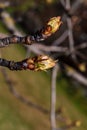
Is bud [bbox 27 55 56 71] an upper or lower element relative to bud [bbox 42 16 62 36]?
lower

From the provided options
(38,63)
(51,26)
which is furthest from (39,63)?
(51,26)

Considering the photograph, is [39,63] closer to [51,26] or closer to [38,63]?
[38,63]

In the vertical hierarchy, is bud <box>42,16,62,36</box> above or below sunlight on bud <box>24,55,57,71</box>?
above

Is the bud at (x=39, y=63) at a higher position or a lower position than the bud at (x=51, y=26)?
lower

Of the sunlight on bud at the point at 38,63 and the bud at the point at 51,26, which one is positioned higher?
the bud at the point at 51,26

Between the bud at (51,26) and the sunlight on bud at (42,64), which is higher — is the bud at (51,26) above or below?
above

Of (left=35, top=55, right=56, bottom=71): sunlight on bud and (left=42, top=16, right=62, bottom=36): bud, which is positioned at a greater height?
(left=42, top=16, right=62, bottom=36): bud

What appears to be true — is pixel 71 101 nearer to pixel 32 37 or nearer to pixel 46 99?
pixel 46 99

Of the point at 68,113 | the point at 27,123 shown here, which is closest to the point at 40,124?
the point at 27,123
